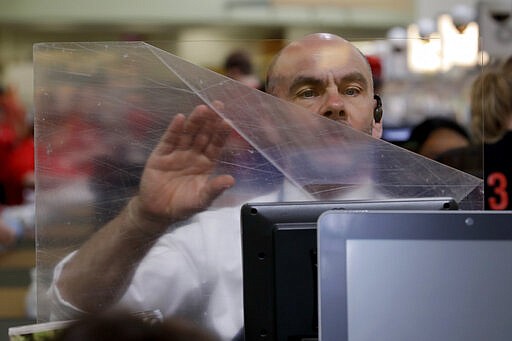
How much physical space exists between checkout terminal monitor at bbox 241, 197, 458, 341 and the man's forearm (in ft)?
0.63

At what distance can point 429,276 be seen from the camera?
1.22 meters

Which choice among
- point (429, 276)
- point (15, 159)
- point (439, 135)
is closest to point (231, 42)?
point (429, 276)

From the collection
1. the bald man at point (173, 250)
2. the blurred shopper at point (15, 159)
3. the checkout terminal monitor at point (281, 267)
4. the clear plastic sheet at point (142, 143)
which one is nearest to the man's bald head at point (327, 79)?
the clear plastic sheet at point (142, 143)

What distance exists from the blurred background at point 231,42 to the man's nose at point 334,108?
10 cm

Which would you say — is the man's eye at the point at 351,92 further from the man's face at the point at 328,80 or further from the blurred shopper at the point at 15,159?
the blurred shopper at the point at 15,159

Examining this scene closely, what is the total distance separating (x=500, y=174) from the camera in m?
3.71

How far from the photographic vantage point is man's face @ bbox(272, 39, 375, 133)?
1.83 meters

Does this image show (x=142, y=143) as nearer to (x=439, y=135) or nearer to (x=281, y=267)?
(x=281, y=267)

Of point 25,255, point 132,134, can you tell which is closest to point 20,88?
point 25,255

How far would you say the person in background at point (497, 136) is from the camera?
3.71 m

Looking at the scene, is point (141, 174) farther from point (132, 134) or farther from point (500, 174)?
point (500, 174)

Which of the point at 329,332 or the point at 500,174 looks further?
the point at 500,174

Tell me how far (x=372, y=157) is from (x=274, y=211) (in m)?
0.26

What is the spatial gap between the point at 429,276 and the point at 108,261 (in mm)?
594
